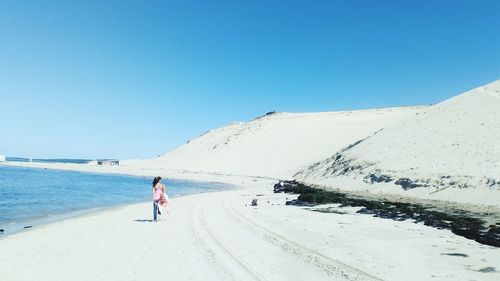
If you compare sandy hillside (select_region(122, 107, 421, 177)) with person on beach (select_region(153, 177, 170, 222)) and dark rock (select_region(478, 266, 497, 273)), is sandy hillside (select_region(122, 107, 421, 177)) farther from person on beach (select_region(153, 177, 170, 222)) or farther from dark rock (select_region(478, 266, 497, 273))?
dark rock (select_region(478, 266, 497, 273))

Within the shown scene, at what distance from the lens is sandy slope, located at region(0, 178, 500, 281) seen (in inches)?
359

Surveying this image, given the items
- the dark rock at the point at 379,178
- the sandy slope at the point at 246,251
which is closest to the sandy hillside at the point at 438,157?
the dark rock at the point at 379,178

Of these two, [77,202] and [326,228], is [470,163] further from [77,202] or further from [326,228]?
[77,202]

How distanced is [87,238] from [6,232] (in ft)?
13.9

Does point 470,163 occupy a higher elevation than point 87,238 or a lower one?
higher

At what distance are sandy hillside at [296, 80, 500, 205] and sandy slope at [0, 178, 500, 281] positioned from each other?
448 inches

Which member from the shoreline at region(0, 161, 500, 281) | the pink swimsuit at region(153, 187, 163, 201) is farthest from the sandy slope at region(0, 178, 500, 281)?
the pink swimsuit at region(153, 187, 163, 201)

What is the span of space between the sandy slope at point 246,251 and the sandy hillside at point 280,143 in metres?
50.6

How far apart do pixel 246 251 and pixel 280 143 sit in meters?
81.3

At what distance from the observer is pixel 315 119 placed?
4505 inches

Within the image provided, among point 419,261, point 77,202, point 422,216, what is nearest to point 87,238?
point 419,261

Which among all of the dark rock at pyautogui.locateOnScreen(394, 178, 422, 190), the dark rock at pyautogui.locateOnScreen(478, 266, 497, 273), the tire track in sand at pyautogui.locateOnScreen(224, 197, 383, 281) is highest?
the dark rock at pyautogui.locateOnScreen(394, 178, 422, 190)

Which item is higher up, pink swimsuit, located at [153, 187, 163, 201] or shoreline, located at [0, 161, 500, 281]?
pink swimsuit, located at [153, 187, 163, 201]

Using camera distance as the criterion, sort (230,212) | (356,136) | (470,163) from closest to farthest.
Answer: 1. (230,212)
2. (470,163)
3. (356,136)
